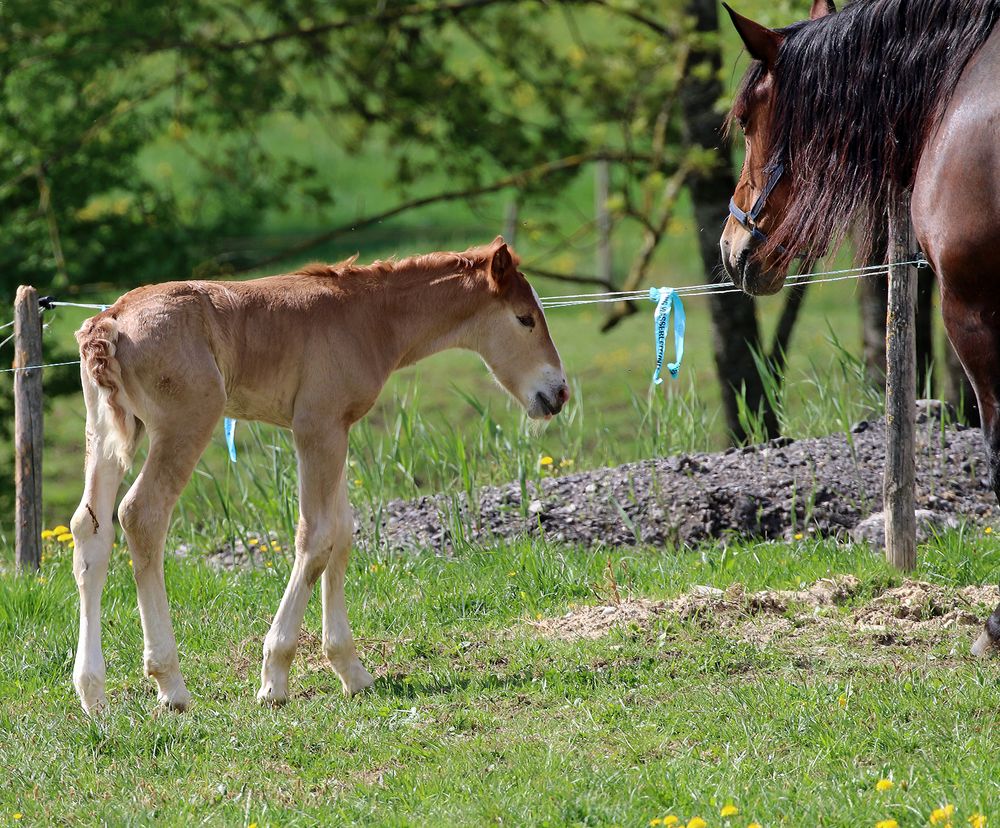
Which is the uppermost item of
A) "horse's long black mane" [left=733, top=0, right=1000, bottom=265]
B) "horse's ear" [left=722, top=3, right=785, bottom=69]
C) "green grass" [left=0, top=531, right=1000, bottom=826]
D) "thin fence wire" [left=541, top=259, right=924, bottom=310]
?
"horse's ear" [left=722, top=3, right=785, bottom=69]

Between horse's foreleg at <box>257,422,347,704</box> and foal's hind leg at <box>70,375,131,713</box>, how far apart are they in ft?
2.00

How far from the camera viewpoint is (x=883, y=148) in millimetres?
4531

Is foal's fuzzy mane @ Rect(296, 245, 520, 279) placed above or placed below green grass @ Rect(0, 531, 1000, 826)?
above

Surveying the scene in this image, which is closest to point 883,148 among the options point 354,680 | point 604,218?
point 354,680

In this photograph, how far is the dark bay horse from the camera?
4023mm

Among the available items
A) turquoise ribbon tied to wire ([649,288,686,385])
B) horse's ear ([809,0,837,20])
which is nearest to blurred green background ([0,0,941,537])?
turquoise ribbon tied to wire ([649,288,686,385])

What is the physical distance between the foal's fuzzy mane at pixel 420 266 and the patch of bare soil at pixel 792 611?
1561mm

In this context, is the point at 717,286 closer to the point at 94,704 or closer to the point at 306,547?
the point at 306,547

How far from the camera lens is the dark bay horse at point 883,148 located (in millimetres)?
4023

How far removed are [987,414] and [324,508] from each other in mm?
2395

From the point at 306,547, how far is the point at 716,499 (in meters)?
2.66

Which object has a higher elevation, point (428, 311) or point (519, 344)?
point (428, 311)

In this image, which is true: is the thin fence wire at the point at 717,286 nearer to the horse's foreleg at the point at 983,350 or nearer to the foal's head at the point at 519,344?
the foal's head at the point at 519,344

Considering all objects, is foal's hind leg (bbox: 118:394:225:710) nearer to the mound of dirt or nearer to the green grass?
the green grass
